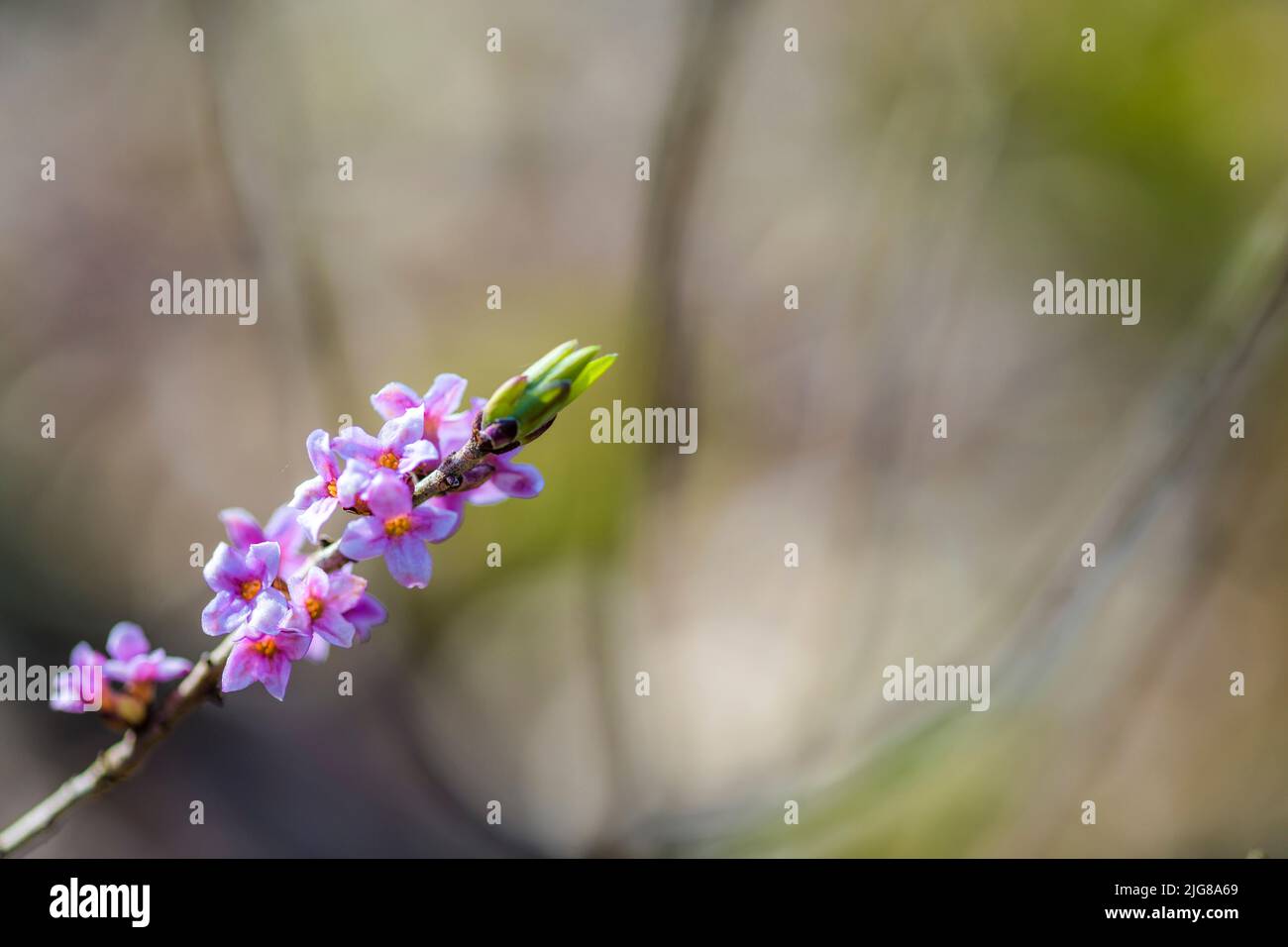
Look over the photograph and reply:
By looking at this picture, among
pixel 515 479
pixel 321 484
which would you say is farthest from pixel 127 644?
pixel 515 479

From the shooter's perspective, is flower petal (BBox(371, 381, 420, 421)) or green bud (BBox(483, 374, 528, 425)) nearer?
green bud (BBox(483, 374, 528, 425))

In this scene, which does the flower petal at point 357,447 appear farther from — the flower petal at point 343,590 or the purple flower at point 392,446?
the flower petal at point 343,590

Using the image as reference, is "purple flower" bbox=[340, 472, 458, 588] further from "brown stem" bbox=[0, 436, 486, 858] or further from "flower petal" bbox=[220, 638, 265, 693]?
"flower petal" bbox=[220, 638, 265, 693]

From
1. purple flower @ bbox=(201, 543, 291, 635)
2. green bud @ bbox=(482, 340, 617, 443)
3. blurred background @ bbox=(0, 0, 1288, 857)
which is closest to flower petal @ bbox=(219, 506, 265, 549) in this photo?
purple flower @ bbox=(201, 543, 291, 635)

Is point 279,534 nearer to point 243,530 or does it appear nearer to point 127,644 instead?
point 243,530

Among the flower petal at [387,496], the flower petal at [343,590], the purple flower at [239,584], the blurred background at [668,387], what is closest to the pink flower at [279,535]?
the purple flower at [239,584]

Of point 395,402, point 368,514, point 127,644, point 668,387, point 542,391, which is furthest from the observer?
point 668,387

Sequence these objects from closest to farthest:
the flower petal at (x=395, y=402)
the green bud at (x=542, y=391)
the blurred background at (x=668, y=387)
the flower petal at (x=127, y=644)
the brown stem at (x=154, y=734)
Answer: the green bud at (x=542, y=391) < the brown stem at (x=154, y=734) < the flower petal at (x=395, y=402) < the flower petal at (x=127, y=644) < the blurred background at (x=668, y=387)
